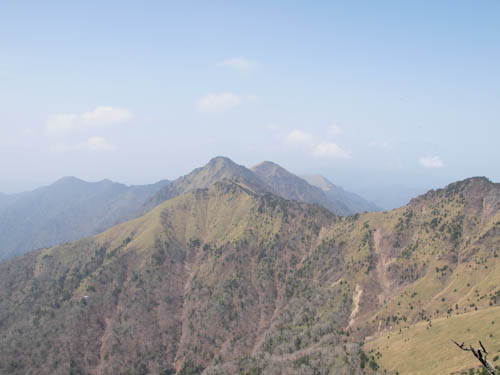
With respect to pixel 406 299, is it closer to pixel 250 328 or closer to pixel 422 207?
pixel 422 207

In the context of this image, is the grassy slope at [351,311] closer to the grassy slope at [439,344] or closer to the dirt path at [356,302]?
the dirt path at [356,302]

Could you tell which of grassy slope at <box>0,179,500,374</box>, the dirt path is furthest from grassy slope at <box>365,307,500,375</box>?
the dirt path

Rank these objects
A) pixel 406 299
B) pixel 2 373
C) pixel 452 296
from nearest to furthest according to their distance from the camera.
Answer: pixel 452 296 → pixel 406 299 → pixel 2 373

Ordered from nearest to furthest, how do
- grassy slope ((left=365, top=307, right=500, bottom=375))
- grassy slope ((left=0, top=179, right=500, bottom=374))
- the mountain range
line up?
1. grassy slope ((left=365, top=307, right=500, bottom=375))
2. the mountain range
3. grassy slope ((left=0, top=179, right=500, bottom=374))

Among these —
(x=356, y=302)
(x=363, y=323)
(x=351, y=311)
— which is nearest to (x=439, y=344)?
(x=363, y=323)

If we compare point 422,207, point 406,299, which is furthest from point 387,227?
point 406,299

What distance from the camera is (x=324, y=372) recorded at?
108625 mm

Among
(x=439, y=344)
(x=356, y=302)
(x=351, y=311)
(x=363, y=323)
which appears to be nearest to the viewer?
(x=439, y=344)

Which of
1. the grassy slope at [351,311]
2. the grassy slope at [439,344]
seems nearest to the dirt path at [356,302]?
the grassy slope at [351,311]

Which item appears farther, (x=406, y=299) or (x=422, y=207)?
(x=422, y=207)

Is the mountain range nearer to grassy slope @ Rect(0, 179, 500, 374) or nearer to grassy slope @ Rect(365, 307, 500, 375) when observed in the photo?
grassy slope @ Rect(365, 307, 500, 375)

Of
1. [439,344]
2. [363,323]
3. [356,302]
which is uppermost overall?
[439,344]

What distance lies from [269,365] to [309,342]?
2278cm

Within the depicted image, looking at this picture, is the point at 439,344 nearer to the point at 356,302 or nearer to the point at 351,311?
the point at 351,311
